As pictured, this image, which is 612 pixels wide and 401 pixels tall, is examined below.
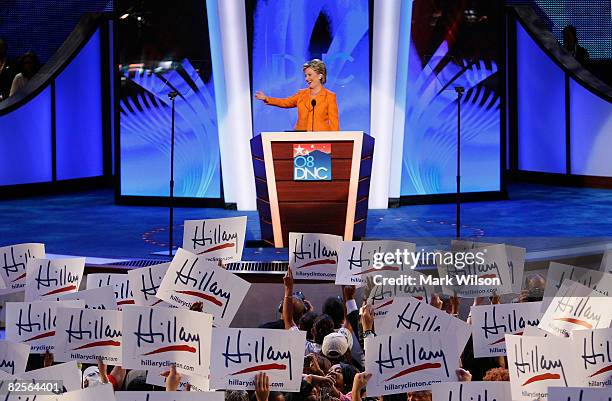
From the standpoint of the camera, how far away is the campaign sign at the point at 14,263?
236 inches

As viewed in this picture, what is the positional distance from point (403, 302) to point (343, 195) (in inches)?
178

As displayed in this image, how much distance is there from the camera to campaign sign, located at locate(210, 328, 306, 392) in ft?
13.9

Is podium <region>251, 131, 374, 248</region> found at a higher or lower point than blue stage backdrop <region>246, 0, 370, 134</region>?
lower

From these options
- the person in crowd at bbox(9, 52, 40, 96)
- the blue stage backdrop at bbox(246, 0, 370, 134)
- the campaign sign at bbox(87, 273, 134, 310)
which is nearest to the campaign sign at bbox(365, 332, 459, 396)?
the campaign sign at bbox(87, 273, 134, 310)

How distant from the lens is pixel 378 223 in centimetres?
1093

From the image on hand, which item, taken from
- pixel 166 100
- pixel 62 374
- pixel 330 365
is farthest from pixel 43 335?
pixel 166 100

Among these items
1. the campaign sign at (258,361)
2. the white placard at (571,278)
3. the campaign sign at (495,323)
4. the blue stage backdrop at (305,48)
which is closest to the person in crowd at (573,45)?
the blue stage backdrop at (305,48)

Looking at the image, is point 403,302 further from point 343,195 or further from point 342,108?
point 342,108

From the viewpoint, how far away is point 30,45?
1530cm

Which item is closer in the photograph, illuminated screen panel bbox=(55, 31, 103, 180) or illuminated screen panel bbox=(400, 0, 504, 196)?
illuminated screen panel bbox=(400, 0, 504, 196)

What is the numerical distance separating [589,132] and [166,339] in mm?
10280

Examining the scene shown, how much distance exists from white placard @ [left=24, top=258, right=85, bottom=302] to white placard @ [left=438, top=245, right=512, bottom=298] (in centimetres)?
196

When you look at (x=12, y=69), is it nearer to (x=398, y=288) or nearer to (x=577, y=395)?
(x=398, y=288)

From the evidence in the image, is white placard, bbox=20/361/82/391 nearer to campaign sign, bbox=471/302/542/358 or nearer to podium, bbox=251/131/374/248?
campaign sign, bbox=471/302/542/358
